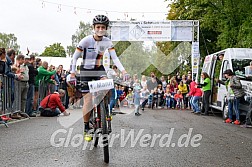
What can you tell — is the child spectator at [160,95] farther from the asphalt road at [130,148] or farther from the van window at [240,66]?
the asphalt road at [130,148]

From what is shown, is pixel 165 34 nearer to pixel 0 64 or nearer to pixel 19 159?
pixel 0 64

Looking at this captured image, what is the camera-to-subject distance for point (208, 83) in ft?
53.6

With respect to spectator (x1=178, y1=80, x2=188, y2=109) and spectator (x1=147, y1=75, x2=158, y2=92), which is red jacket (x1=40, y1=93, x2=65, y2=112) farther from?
spectator (x1=178, y1=80, x2=188, y2=109)

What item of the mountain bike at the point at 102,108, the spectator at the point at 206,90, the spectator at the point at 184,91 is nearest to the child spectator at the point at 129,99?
the spectator at the point at 184,91

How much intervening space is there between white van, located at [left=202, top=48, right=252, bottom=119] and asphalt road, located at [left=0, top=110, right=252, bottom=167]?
3.70 m

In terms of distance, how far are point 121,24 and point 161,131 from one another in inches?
690

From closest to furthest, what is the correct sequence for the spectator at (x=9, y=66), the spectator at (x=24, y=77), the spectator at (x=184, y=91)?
the spectator at (x=9, y=66), the spectator at (x=24, y=77), the spectator at (x=184, y=91)

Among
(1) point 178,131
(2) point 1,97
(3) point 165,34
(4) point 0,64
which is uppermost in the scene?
(3) point 165,34

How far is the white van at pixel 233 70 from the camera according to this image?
12781 mm

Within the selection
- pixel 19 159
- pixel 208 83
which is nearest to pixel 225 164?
pixel 19 159

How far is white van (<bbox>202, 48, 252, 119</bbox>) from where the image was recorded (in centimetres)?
1278

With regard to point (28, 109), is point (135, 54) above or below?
above

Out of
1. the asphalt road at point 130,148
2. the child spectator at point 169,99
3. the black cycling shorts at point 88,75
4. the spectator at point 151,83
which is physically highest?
the black cycling shorts at point 88,75

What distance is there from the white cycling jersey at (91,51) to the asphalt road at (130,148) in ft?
4.77
